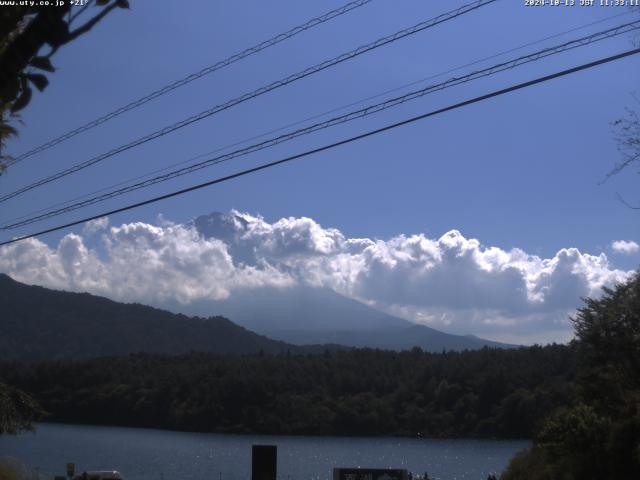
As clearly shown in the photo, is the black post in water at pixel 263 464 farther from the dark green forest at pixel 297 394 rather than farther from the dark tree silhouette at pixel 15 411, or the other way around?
the dark green forest at pixel 297 394

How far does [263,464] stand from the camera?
14164 millimetres

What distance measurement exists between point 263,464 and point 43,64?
34.9 ft

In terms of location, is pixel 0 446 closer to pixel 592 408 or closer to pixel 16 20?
pixel 592 408

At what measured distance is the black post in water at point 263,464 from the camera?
14.1 metres

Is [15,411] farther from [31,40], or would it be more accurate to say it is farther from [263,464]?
[31,40]

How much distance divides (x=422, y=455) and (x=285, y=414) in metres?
26.8

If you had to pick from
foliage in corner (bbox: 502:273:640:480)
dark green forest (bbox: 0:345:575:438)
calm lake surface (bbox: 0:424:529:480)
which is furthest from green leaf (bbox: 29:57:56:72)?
dark green forest (bbox: 0:345:575:438)

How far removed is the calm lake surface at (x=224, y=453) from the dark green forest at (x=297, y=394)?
3.15 m

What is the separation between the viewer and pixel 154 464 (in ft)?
220

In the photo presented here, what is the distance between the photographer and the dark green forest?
96.4 m

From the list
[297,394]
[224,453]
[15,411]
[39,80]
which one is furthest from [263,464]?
[297,394]

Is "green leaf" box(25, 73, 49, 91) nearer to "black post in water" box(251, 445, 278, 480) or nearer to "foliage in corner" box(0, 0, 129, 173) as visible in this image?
"foliage in corner" box(0, 0, 129, 173)

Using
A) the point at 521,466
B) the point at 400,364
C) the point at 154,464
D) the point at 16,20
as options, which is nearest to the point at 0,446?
the point at 154,464

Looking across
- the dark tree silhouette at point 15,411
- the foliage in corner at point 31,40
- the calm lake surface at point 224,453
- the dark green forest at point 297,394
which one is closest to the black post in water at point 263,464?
the dark tree silhouette at point 15,411
